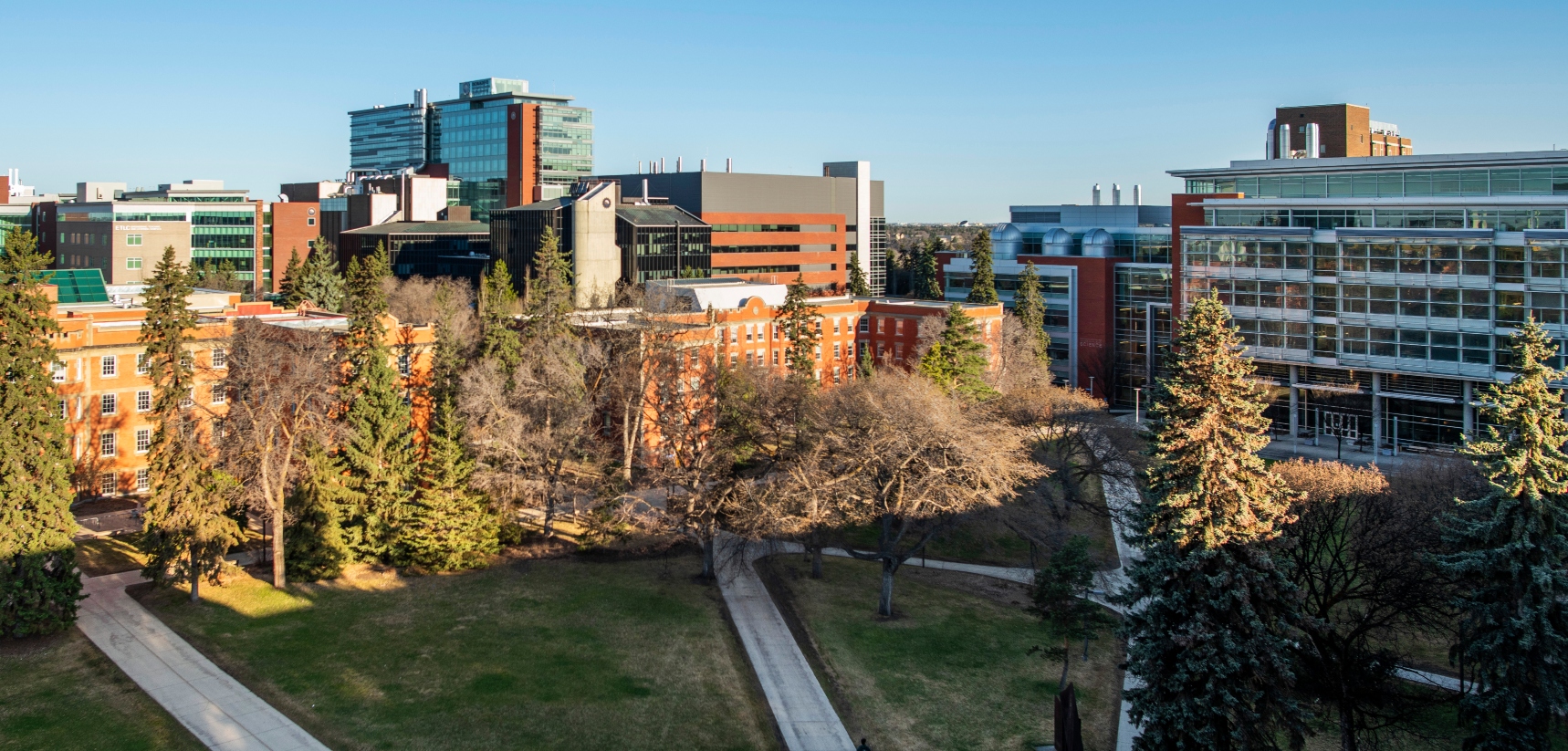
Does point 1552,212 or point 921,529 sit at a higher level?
point 1552,212

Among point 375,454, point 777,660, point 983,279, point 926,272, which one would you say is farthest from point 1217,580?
point 926,272

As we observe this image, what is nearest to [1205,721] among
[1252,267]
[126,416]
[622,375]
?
[622,375]

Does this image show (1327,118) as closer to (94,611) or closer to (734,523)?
(734,523)

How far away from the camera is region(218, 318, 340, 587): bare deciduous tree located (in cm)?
4400

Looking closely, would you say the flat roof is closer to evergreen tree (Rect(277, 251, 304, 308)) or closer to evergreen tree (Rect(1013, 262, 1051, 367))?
evergreen tree (Rect(1013, 262, 1051, 367))

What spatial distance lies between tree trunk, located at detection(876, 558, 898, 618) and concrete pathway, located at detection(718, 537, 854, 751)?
3655mm

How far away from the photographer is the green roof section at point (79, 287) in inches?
2725

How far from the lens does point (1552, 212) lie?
63.0m

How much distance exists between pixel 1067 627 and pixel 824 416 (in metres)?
13.0

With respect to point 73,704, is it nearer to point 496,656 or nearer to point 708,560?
A: point 496,656

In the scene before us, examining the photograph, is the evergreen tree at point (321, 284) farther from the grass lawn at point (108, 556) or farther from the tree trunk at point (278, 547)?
the tree trunk at point (278, 547)

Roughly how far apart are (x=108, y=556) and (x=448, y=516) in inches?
510

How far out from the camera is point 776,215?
129 meters

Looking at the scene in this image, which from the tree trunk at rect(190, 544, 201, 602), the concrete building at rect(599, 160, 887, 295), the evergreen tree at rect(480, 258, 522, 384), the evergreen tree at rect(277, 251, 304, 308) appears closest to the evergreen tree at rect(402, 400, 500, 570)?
the tree trunk at rect(190, 544, 201, 602)
